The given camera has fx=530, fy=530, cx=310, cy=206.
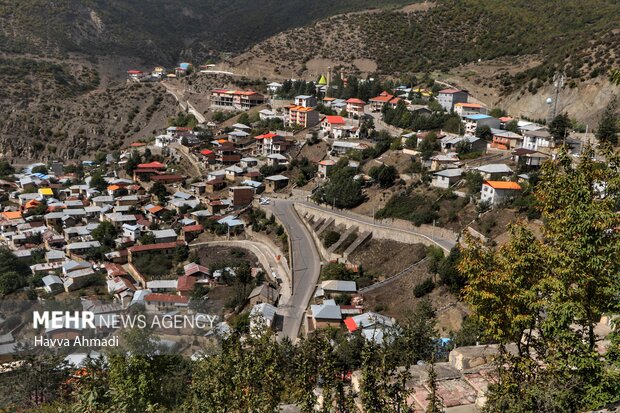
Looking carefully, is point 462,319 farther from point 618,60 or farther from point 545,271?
point 618,60

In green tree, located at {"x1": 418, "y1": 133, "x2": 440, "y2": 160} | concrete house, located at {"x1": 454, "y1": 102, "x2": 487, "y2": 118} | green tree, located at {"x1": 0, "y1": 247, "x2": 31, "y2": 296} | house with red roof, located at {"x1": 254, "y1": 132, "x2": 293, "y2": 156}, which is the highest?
concrete house, located at {"x1": 454, "y1": 102, "x2": 487, "y2": 118}

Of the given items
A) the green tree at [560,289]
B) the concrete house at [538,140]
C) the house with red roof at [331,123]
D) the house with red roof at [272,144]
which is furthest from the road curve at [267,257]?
the green tree at [560,289]

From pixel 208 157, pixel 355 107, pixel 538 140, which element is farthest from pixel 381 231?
pixel 355 107

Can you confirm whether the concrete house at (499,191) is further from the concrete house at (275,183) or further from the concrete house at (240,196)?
the concrete house at (240,196)

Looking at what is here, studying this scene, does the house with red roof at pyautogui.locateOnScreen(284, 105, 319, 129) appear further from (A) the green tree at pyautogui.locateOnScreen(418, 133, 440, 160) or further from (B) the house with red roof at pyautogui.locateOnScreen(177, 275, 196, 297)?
(B) the house with red roof at pyautogui.locateOnScreen(177, 275, 196, 297)

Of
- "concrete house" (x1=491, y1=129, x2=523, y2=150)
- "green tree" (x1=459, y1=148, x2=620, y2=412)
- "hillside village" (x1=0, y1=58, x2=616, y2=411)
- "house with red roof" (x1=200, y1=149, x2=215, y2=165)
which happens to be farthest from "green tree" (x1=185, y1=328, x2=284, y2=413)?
"house with red roof" (x1=200, y1=149, x2=215, y2=165)

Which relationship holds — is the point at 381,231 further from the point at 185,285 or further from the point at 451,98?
the point at 451,98

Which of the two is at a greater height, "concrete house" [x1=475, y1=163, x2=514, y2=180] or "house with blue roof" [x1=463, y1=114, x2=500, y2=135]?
"house with blue roof" [x1=463, y1=114, x2=500, y2=135]
